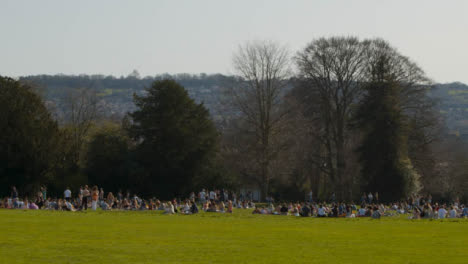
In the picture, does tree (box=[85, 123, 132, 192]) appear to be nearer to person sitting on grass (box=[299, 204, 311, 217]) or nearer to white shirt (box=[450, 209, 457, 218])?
person sitting on grass (box=[299, 204, 311, 217])

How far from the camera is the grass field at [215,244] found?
53.1 feet

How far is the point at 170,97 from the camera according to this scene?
5972 centimetres

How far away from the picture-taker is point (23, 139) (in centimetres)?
4797

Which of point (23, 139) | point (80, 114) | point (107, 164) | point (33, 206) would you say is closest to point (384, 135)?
point (107, 164)

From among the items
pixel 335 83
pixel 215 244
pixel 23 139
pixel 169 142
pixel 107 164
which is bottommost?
pixel 215 244

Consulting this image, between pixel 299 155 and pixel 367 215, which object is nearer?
pixel 367 215

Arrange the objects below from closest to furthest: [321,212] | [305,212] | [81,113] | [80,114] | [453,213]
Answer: [321,212] < [453,213] < [305,212] < [80,114] < [81,113]

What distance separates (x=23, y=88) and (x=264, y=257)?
38551 millimetres

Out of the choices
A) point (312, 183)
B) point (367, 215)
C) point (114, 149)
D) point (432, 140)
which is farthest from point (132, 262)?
point (312, 183)

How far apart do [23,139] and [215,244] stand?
3231 cm

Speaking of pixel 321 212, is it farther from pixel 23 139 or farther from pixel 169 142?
pixel 23 139

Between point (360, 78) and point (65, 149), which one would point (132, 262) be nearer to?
point (65, 149)

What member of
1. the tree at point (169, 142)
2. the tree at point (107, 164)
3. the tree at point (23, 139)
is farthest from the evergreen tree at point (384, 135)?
the tree at point (23, 139)

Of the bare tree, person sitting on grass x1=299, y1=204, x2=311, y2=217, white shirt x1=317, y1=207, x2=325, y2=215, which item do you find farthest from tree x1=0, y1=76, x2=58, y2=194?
white shirt x1=317, y1=207, x2=325, y2=215
